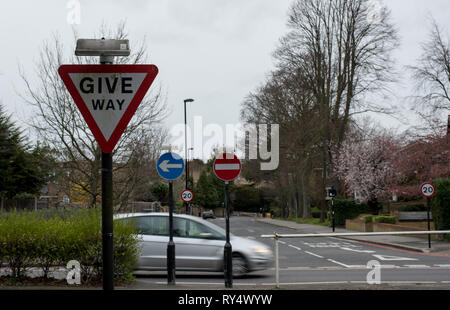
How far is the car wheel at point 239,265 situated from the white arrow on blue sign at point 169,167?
2.65 meters

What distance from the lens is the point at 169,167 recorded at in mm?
11570

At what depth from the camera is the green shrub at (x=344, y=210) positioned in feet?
137

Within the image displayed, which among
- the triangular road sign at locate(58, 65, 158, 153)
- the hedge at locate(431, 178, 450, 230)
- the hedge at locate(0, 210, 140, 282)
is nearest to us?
the triangular road sign at locate(58, 65, 158, 153)

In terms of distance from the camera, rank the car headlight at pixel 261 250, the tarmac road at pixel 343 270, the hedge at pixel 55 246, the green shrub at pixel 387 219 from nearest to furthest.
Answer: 1. the hedge at pixel 55 246
2. the tarmac road at pixel 343 270
3. the car headlight at pixel 261 250
4. the green shrub at pixel 387 219

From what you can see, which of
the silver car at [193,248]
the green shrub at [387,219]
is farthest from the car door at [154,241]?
the green shrub at [387,219]

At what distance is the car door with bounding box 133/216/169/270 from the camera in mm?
12359

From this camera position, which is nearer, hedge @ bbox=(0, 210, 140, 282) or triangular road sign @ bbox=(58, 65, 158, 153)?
triangular road sign @ bbox=(58, 65, 158, 153)

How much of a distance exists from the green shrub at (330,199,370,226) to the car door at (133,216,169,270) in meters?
30.7

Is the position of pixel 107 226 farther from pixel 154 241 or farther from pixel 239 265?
pixel 239 265

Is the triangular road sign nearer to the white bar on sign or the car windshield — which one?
the white bar on sign

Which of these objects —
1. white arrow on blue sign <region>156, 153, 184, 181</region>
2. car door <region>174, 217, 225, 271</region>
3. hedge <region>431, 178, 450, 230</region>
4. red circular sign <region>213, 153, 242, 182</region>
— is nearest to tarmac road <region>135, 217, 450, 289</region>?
car door <region>174, 217, 225, 271</region>

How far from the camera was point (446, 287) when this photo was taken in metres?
8.91

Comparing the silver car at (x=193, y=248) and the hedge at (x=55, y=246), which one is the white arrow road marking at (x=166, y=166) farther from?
the hedge at (x=55, y=246)
